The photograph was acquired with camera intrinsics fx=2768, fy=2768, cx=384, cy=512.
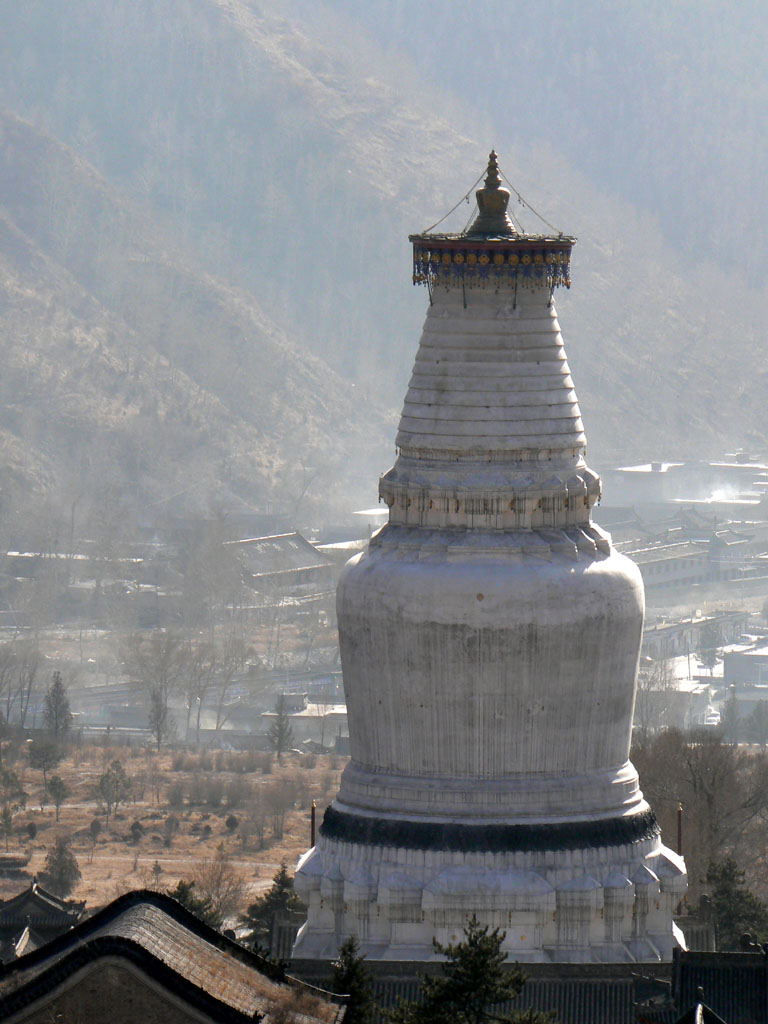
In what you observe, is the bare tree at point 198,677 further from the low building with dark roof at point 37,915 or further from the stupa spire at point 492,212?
the stupa spire at point 492,212

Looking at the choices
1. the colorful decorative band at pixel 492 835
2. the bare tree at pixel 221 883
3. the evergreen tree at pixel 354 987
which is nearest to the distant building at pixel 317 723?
the bare tree at pixel 221 883

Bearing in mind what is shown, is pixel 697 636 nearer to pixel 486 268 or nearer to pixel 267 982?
pixel 486 268

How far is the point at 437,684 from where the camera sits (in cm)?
2833

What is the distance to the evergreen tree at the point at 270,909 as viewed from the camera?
104 feet

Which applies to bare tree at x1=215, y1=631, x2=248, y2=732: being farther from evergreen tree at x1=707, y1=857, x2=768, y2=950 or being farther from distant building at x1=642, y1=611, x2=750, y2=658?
evergreen tree at x1=707, y1=857, x2=768, y2=950

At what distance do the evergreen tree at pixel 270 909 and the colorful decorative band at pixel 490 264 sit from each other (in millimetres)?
Answer: 7182

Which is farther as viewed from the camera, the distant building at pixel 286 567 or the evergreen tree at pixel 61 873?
the distant building at pixel 286 567

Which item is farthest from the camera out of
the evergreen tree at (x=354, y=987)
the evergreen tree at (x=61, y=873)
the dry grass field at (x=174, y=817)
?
the dry grass field at (x=174, y=817)

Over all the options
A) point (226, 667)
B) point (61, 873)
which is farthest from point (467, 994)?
point (226, 667)

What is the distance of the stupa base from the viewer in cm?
2806

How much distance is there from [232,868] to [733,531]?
97.0 meters

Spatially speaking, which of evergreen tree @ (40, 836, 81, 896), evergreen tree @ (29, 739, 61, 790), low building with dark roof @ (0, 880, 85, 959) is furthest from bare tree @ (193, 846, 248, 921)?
evergreen tree @ (29, 739, 61, 790)

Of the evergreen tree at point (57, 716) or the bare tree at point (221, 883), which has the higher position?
the evergreen tree at point (57, 716)

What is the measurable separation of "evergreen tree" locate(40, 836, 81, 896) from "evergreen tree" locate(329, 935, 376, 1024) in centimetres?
2319
